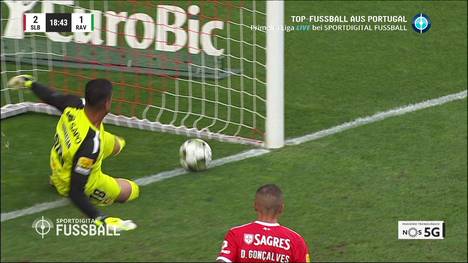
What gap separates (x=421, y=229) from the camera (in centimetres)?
750

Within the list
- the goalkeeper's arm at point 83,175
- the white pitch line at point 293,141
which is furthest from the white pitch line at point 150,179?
the goalkeeper's arm at point 83,175

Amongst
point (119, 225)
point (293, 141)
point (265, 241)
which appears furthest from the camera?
point (293, 141)

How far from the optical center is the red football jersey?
4.71 metres

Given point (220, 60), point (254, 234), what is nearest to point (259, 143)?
point (220, 60)

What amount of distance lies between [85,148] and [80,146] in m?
0.05

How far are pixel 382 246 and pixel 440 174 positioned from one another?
1594 millimetres

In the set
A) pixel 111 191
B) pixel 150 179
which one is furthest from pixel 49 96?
pixel 150 179

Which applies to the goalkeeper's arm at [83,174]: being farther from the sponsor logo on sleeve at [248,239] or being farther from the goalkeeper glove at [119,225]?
the sponsor logo on sleeve at [248,239]

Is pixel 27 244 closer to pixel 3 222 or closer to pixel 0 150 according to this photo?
pixel 3 222

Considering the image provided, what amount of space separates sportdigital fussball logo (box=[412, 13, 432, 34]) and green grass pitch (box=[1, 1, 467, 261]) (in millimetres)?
902

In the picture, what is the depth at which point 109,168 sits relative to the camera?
8.45 m

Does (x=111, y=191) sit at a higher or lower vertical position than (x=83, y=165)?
lower

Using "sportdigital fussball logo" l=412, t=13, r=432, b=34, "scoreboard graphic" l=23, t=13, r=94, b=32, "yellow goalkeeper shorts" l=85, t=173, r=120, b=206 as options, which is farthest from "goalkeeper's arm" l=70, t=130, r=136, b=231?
"sportdigital fussball logo" l=412, t=13, r=432, b=34

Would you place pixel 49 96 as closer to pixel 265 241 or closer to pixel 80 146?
pixel 80 146
